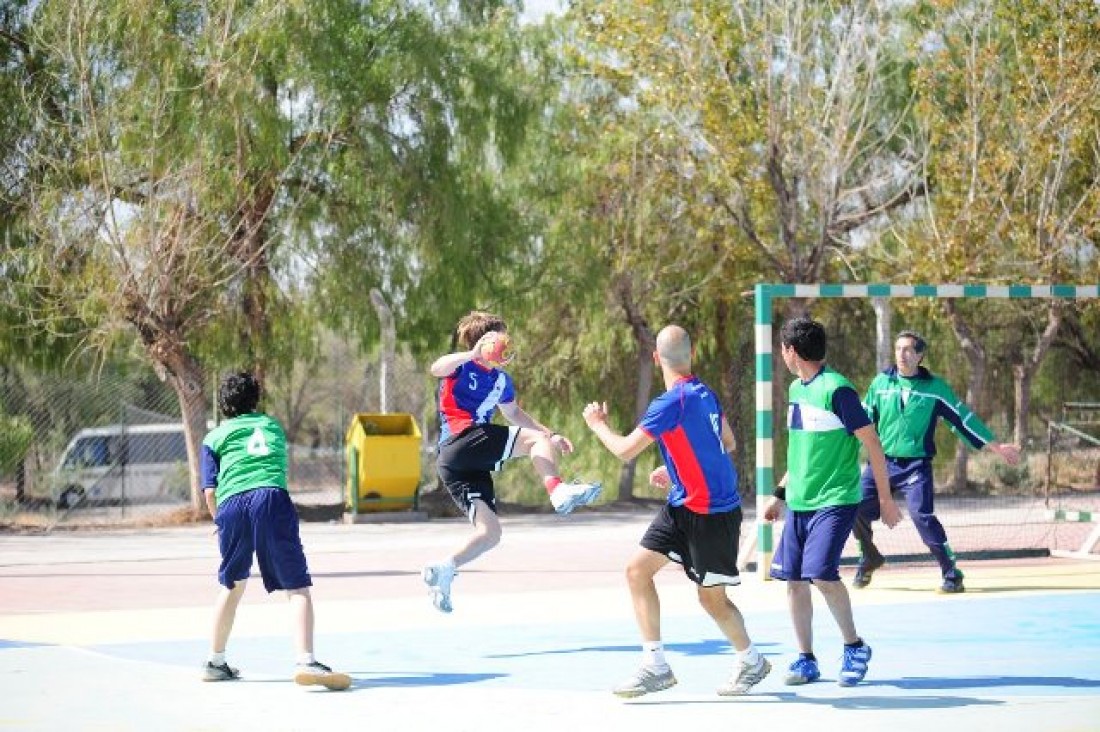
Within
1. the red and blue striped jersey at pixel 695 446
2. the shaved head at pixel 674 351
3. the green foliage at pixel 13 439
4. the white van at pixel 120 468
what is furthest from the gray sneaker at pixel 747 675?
the white van at pixel 120 468

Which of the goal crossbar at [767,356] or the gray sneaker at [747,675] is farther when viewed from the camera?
the goal crossbar at [767,356]

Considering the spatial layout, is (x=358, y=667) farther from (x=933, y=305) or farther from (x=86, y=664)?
(x=933, y=305)

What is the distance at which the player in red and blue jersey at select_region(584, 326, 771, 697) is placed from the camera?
8281mm

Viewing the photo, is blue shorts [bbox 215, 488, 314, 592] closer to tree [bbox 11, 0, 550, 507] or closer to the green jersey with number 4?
the green jersey with number 4

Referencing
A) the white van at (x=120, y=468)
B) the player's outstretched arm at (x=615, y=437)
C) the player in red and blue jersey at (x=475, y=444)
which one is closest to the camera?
the player's outstretched arm at (x=615, y=437)

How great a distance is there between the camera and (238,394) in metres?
9.05

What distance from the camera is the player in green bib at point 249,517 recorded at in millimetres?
8766

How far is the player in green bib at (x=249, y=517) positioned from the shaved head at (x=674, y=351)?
2.08 m

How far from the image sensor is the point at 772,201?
2727cm

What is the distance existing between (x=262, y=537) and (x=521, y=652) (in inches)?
79.8

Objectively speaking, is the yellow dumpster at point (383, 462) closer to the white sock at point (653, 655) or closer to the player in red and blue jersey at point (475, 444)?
the player in red and blue jersey at point (475, 444)

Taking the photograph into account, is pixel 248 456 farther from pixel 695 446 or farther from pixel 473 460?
pixel 695 446

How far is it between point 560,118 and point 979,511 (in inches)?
379

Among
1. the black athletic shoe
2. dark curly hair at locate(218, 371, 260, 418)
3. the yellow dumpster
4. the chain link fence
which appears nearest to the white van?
the chain link fence
